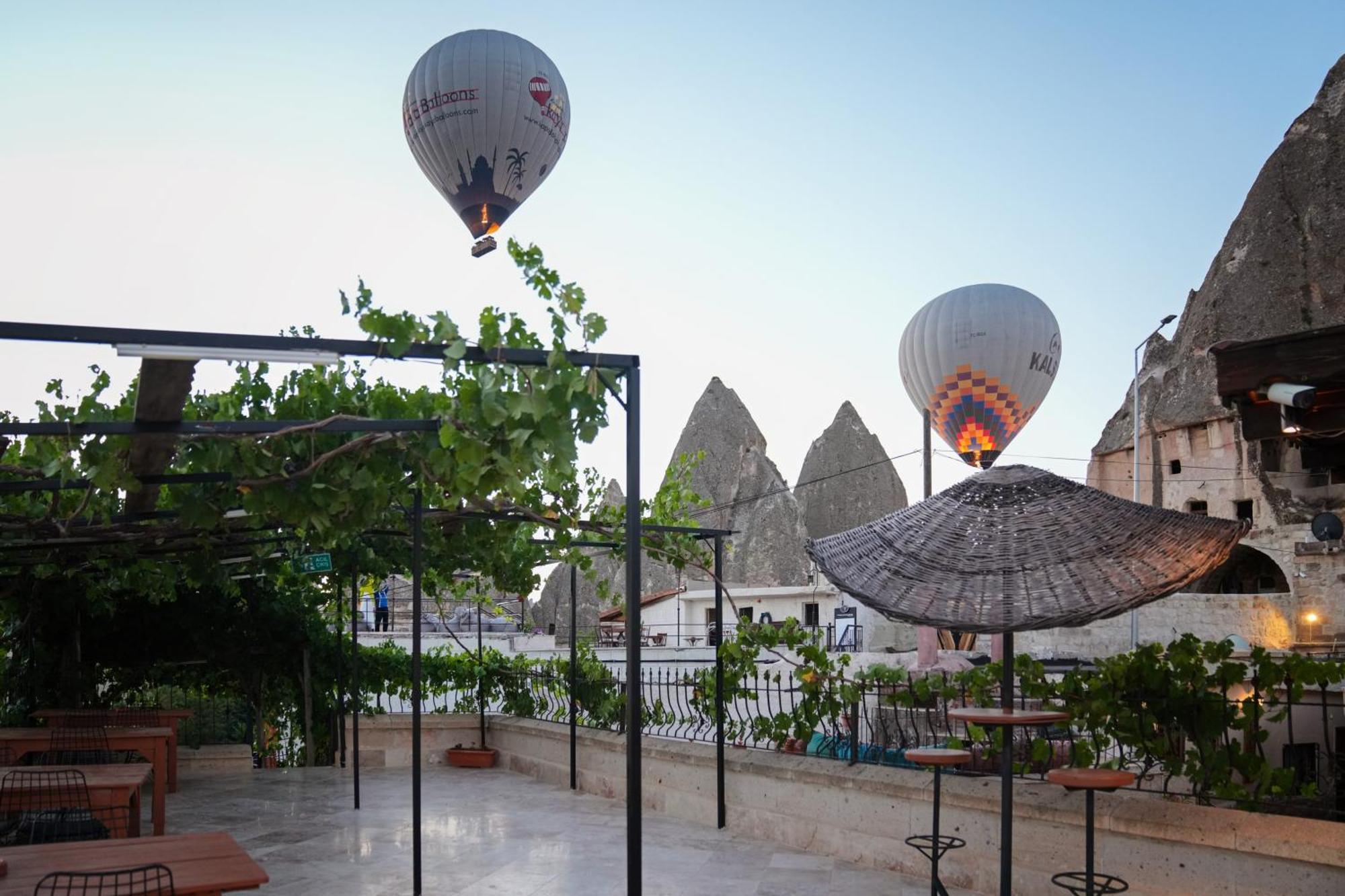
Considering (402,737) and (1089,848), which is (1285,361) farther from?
(402,737)

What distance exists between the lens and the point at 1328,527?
2969cm

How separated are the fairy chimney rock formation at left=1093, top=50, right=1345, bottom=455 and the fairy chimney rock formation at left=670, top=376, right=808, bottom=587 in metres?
29.9

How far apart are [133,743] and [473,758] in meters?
4.85

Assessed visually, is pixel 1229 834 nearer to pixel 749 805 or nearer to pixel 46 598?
pixel 749 805

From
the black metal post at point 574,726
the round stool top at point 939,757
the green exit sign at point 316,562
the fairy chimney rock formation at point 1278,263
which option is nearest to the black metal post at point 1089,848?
the round stool top at point 939,757

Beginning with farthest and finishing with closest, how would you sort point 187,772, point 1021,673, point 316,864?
1. point 187,772
2. point 316,864
3. point 1021,673

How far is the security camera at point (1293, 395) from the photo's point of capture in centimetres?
432

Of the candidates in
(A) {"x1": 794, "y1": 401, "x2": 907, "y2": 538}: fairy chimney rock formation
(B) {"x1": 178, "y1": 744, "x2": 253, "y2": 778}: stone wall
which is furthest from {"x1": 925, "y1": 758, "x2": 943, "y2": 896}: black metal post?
(A) {"x1": 794, "y1": 401, "x2": 907, "y2": 538}: fairy chimney rock formation

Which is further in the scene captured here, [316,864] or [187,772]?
[187,772]

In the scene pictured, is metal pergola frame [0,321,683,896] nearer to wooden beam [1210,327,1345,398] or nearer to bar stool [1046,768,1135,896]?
bar stool [1046,768,1135,896]

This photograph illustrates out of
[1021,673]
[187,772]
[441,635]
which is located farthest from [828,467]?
[1021,673]

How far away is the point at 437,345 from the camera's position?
13.5 ft

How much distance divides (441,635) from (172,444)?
27911 millimetres

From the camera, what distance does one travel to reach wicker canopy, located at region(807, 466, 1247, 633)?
424 cm
